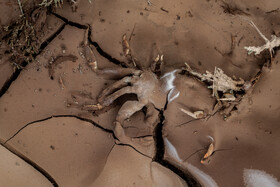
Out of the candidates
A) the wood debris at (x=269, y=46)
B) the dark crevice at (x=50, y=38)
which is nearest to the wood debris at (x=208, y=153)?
the wood debris at (x=269, y=46)

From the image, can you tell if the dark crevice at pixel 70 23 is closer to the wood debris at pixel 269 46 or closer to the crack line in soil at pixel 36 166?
the crack line in soil at pixel 36 166

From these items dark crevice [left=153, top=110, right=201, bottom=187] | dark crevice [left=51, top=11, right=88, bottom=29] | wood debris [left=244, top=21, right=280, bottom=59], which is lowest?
dark crevice [left=153, top=110, right=201, bottom=187]

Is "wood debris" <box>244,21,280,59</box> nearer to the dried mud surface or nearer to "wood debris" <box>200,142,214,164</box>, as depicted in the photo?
the dried mud surface

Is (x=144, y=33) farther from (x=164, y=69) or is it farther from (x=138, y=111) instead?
(x=138, y=111)

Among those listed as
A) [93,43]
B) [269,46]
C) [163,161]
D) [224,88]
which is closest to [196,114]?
[224,88]

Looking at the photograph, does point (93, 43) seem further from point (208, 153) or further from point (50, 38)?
point (208, 153)

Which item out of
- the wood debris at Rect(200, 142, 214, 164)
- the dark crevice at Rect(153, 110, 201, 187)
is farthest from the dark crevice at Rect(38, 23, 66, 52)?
the wood debris at Rect(200, 142, 214, 164)

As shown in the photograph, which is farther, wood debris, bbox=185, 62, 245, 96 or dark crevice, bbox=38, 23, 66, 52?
dark crevice, bbox=38, 23, 66, 52

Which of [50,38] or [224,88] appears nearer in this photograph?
[224,88]

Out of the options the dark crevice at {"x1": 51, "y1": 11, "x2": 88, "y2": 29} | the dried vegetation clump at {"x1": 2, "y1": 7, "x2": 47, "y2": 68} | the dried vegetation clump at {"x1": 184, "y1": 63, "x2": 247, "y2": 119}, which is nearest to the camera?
the dried vegetation clump at {"x1": 184, "y1": 63, "x2": 247, "y2": 119}
